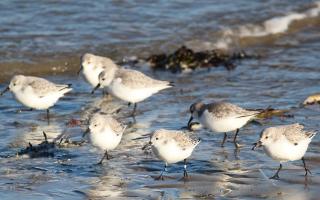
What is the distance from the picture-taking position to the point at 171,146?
8922mm

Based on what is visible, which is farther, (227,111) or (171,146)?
(227,111)

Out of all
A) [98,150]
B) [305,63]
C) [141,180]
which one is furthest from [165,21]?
[141,180]

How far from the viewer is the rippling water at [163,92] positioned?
8.62 meters

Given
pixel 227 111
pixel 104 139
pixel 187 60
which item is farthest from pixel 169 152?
pixel 187 60

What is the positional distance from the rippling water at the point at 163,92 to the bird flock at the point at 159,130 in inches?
8.2

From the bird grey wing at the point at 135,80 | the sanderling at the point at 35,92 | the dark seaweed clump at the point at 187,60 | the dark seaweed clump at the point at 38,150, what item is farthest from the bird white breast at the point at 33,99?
the dark seaweed clump at the point at 187,60

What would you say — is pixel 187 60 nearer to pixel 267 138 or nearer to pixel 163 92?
pixel 163 92

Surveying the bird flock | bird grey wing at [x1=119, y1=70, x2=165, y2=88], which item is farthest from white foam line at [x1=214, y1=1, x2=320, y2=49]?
bird grey wing at [x1=119, y1=70, x2=165, y2=88]

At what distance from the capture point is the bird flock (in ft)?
29.2

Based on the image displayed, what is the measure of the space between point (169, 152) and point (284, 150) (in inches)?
46.8

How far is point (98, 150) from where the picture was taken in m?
10.0

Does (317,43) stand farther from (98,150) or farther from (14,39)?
(98,150)

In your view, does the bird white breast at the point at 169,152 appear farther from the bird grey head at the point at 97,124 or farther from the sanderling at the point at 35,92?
the sanderling at the point at 35,92

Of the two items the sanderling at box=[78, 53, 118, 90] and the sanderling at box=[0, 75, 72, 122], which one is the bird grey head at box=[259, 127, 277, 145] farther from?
the sanderling at box=[78, 53, 118, 90]
